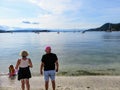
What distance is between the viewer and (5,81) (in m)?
18.0

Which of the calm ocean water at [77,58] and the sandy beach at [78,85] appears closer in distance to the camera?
the sandy beach at [78,85]

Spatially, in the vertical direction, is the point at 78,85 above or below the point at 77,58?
above

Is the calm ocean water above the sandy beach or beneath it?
beneath

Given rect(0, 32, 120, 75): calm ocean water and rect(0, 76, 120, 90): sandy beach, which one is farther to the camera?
rect(0, 32, 120, 75): calm ocean water

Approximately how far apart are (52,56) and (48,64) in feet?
1.13

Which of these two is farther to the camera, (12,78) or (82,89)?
(12,78)

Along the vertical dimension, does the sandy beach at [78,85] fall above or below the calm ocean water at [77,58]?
above

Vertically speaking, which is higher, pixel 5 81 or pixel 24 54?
pixel 24 54

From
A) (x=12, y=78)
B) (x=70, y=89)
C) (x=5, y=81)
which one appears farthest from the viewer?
(x=12, y=78)

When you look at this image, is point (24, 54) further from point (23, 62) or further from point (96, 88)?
point (96, 88)

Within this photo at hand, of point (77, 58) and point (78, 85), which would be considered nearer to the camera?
point (78, 85)

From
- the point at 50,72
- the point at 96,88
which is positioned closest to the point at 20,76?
the point at 50,72

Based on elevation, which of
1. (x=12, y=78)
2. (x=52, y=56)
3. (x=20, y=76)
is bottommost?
(x=12, y=78)

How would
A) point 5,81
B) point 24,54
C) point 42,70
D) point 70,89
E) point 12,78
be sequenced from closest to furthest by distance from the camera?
point 24,54 → point 42,70 → point 70,89 → point 5,81 → point 12,78
